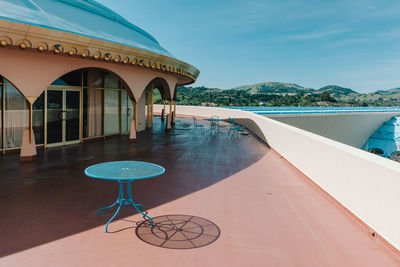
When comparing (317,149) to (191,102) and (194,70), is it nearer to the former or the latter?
(194,70)

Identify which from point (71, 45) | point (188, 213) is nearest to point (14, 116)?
point (71, 45)

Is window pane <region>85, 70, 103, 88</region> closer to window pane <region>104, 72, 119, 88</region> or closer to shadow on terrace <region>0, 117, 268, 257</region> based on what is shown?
window pane <region>104, 72, 119, 88</region>

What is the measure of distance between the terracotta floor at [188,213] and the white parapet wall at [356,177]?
24 cm

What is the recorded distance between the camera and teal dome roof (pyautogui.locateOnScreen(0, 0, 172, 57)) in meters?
8.97

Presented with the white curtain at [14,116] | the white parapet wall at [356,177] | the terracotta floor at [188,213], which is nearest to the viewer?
the terracotta floor at [188,213]

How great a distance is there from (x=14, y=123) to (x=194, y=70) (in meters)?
10.7

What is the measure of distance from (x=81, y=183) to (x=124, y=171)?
2605 millimetres

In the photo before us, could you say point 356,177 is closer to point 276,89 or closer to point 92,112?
point 92,112

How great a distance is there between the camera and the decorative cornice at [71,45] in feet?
25.4

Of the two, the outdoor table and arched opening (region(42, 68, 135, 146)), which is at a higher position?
arched opening (region(42, 68, 135, 146))

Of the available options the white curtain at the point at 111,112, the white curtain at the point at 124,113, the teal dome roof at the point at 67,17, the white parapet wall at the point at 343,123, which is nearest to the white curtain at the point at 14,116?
the teal dome roof at the point at 67,17

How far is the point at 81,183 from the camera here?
6.81 m

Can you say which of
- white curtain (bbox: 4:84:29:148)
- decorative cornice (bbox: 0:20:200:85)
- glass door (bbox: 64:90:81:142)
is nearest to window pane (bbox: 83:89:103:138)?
glass door (bbox: 64:90:81:142)

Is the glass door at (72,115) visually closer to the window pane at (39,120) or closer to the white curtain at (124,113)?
the window pane at (39,120)
